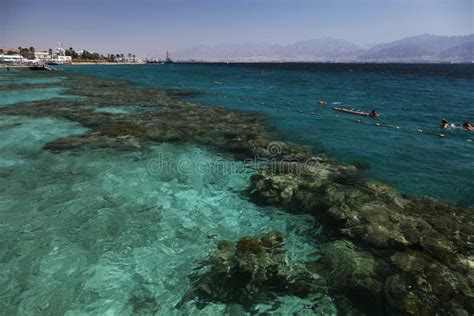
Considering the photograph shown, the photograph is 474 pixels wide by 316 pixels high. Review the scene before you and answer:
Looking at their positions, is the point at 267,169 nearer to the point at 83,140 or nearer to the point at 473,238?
the point at 473,238

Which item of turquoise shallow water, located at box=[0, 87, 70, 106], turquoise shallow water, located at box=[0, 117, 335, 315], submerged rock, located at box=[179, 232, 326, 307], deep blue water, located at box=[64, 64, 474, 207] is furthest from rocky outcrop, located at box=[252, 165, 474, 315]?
turquoise shallow water, located at box=[0, 87, 70, 106]

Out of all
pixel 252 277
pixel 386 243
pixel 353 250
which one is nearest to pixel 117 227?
pixel 252 277

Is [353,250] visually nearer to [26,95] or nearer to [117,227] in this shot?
[117,227]

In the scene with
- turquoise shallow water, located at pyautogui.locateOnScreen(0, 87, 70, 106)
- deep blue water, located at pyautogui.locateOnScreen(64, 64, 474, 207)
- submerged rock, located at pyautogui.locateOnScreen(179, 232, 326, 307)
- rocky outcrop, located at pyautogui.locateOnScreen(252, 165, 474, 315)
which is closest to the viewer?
rocky outcrop, located at pyautogui.locateOnScreen(252, 165, 474, 315)

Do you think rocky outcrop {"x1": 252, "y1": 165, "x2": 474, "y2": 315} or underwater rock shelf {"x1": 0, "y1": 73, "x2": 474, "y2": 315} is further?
underwater rock shelf {"x1": 0, "y1": 73, "x2": 474, "y2": 315}

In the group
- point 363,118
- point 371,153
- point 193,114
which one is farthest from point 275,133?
point 363,118

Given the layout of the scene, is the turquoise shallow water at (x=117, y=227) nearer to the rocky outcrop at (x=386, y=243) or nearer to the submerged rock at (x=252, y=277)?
the submerged rock at (x=252, y=277)

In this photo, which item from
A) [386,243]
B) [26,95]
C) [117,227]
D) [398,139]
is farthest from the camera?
[26,95]

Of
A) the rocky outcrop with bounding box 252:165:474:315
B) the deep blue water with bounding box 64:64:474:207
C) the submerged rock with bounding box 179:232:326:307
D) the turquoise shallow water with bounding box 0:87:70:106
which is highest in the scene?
the turquoise shallow water with bounding box 0:87:70:106

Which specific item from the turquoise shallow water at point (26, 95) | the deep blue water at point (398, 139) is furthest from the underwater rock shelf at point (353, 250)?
the turquoise shallow water at point (26, 95)

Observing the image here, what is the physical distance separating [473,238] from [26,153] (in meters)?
27.7

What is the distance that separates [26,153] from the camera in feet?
74.4

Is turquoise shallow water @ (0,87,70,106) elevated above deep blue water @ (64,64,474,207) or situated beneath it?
elevated above

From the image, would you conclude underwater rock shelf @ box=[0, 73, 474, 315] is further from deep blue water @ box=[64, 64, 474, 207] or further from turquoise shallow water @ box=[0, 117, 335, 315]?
deep blue water @ box=[64, 64, 474, 207]
